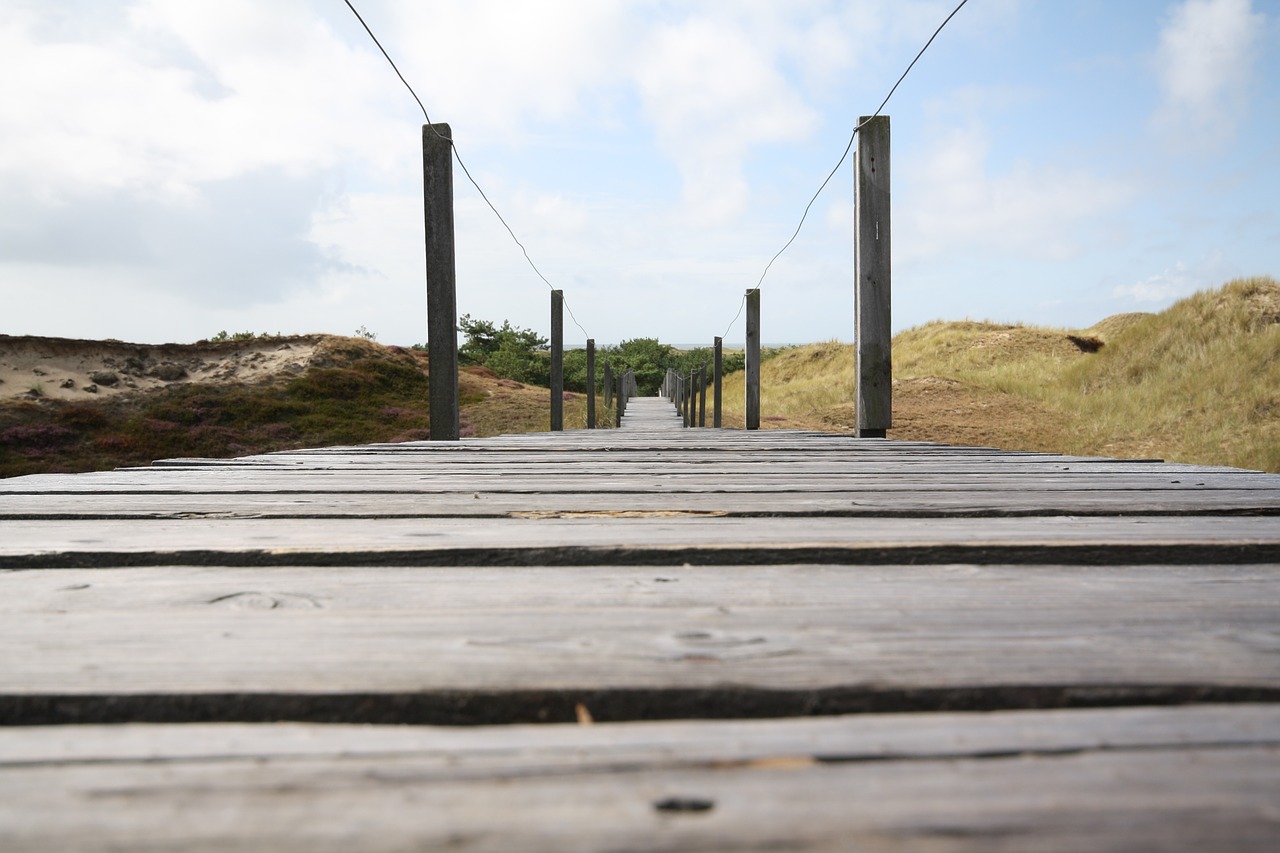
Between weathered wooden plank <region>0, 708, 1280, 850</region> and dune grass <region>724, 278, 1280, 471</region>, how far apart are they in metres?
10.1

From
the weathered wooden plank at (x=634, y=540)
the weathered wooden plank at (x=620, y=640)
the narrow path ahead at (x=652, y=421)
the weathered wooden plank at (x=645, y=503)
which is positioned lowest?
the weathered wooden plank at (x=620, y=640)

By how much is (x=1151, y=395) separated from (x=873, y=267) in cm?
1190

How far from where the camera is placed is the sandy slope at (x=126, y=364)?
18781mm

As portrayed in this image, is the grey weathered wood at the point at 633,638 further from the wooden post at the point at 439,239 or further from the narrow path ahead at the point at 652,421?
the narrow path ahead at the point at 652,421

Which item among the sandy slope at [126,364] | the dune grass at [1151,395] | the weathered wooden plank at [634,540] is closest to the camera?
the weathered wooden plank at [634,540]

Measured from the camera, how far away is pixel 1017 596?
0.92 m

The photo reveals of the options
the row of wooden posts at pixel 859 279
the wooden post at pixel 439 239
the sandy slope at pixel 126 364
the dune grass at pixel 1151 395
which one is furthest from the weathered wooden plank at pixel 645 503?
the sandy slope at pixel 126 364

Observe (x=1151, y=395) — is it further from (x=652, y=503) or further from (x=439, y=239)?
(x=652, y=503)

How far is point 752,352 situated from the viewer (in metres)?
9.05

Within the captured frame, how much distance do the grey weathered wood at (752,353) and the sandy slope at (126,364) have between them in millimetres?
15481

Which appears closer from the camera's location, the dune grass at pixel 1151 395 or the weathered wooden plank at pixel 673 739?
the weathered wooden plank at pixel 673 739

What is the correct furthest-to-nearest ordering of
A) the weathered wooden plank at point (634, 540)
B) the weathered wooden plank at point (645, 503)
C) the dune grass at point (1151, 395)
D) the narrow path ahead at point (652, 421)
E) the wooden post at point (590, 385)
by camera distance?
the wooden post at point (590, 385) → the dune grass at point (1151, 395) → the narrow path ahead at point (652, 421) → the weathered wooden plank at point (645, 503) → the weathered wooden plank at point (634, 540)

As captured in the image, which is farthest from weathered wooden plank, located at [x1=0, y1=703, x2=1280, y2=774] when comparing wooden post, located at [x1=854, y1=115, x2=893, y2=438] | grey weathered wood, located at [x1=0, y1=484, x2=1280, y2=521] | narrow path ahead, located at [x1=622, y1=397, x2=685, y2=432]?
narrow path ahead, located at [x1=622, y1=397, x2=685, y2=432]

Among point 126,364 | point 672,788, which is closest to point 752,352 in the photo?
point 672,788
